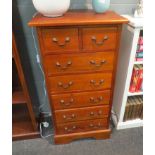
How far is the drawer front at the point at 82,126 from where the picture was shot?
54.1 inches

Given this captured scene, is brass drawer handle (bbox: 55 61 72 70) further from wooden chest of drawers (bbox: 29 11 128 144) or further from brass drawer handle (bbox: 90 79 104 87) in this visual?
brass drawer handle (bbox: 90 79 104 87)

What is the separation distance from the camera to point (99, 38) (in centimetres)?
99

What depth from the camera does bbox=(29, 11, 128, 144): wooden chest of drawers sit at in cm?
94

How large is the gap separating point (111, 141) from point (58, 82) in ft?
2.74

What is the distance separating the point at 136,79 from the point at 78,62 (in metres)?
0.62

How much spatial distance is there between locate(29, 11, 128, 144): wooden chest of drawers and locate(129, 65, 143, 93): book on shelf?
0.28 m

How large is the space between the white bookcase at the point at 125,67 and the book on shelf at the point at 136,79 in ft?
0.16

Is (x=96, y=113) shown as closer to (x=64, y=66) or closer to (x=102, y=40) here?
(x=64, y=66)

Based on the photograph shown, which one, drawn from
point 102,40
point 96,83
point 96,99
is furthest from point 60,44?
point 96,99

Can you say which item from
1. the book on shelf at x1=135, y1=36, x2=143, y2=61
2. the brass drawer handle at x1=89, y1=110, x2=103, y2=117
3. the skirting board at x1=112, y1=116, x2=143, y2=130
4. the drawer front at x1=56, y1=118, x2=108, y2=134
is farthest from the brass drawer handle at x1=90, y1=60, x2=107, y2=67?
the skirting board at x1=112, y1=116, x2=143, y2=130

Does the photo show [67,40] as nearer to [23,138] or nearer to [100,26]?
[100,26]
